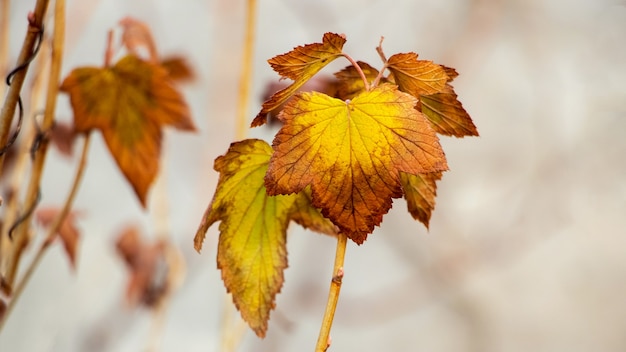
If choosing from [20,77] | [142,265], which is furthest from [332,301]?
[142,265]

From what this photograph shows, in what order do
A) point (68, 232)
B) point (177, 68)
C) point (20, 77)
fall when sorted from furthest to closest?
1. point (177, 68)
2. point (68, 232)
3. point (20, 77)

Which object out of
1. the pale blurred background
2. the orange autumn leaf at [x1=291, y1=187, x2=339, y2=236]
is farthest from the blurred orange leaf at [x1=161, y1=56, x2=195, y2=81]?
the pale blurred background

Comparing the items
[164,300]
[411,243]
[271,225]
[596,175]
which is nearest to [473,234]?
[411,243]

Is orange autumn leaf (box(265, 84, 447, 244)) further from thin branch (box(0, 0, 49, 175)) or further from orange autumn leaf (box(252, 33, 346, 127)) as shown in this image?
thin branch (box(0, 0, 49, 175))

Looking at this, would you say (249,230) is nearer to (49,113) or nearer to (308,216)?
(308,216)

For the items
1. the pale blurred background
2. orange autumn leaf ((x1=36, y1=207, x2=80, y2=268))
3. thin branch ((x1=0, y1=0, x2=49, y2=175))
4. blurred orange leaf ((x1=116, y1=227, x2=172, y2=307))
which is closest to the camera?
thin branch ((x1=0, y1=0, x2=49, y2=175))

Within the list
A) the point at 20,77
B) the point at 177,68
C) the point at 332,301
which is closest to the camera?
the point at 332,301

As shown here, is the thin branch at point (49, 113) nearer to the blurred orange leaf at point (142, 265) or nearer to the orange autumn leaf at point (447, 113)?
the orange autumn leaf at point (447, 113)
